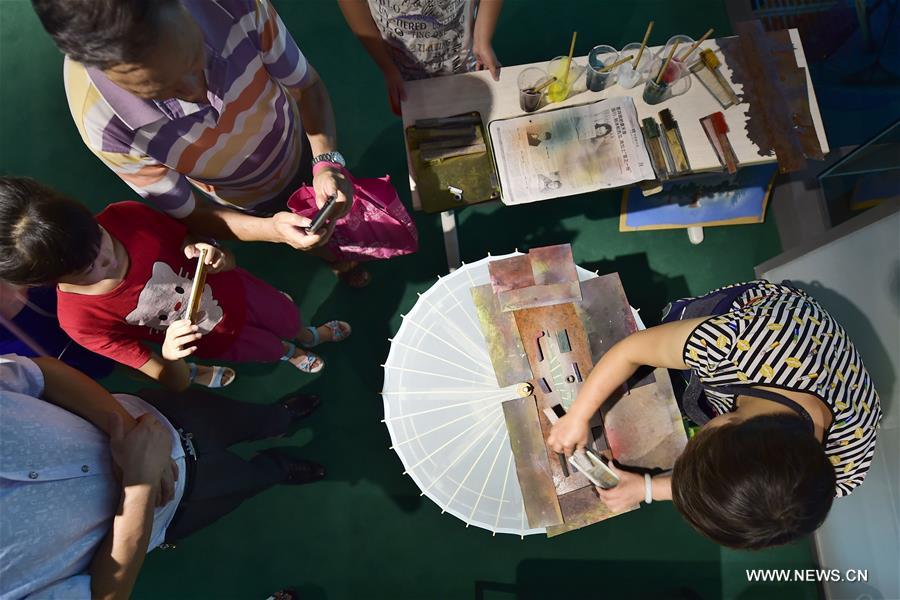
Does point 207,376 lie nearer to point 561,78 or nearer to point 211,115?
point 211,115

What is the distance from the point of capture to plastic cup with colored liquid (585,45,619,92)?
1.86 m

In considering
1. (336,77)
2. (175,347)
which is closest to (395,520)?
(175,347)

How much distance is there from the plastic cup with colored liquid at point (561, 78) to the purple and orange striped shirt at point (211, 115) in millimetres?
936

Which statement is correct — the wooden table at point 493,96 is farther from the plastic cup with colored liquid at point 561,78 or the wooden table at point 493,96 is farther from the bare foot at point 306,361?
the bare foot at point 306,361

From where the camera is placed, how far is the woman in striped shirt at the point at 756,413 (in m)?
1.09

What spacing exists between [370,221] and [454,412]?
2.56 ft

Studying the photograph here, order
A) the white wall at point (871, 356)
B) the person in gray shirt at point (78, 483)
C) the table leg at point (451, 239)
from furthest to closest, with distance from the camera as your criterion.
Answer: the table leg at point (451, 239) < the white wall at point (871, 356) < the person in gray shirt at point (78, 483)

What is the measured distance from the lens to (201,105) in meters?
1.25

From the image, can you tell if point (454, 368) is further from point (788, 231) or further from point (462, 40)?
point (788, 231)

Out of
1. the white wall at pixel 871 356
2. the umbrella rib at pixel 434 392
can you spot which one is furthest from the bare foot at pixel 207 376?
the white wall at pixel 871 356

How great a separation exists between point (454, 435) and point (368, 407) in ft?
3.17

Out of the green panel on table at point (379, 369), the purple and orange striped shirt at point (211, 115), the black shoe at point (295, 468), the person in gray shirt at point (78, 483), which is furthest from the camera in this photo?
the green panel on table at point (379, 369)

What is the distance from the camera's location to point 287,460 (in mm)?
2248

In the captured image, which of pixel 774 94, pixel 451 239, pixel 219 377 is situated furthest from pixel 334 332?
pixel 774 94
